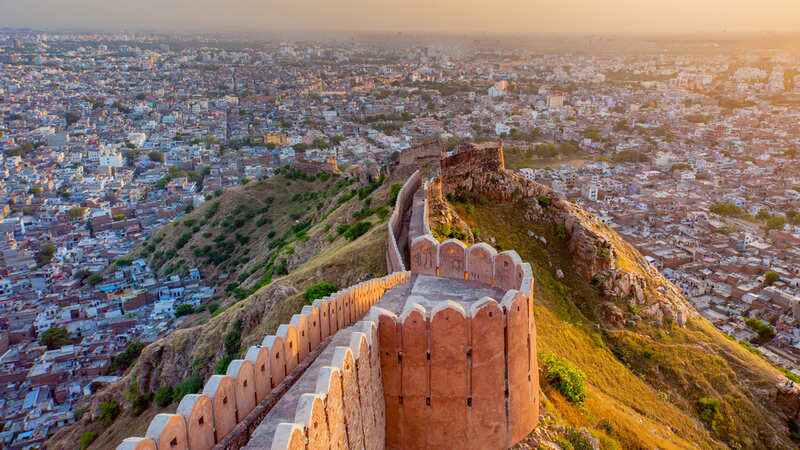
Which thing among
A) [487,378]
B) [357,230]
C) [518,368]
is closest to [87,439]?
[357,230]

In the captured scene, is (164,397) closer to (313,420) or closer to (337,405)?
(337,405)

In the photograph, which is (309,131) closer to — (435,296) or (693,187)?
(693,187)

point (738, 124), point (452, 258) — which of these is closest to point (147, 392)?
point (452, 258)

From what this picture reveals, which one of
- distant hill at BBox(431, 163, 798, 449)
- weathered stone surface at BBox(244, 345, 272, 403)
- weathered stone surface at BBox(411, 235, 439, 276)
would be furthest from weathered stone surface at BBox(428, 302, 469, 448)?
distant hill at BBox(431, 163, 798, 449)

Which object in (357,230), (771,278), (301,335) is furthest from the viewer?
(771,278)

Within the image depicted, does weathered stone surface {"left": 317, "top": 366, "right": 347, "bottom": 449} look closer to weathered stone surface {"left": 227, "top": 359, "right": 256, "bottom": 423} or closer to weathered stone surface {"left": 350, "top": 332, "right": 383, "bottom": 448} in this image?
weathered stone surface {"left": 350, "top": 332, "right": 383, "bottom": 448}

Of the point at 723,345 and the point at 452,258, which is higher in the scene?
the point at 452,258
